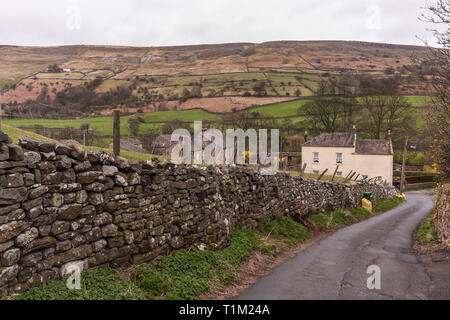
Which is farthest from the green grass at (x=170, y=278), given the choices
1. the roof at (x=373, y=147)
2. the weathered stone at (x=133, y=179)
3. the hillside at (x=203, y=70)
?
the roof at (x=373, y=147)

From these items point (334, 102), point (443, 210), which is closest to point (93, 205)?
point (443, 210)

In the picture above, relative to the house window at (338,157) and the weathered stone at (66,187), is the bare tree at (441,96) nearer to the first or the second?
the weathered stone at (66,187)

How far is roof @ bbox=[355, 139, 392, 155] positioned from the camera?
50844mm

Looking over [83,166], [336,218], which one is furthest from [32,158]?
[336,218]

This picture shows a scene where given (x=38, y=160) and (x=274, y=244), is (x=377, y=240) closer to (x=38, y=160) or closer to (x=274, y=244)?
(x=274, y=244)

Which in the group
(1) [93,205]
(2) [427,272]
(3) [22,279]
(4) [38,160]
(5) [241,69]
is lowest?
(2) [427,272]

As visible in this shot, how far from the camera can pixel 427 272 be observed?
9.12 metres

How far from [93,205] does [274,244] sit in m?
7.01

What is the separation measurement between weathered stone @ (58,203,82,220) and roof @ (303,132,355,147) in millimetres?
49703

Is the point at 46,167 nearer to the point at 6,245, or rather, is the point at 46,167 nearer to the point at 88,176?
the point at 88,176

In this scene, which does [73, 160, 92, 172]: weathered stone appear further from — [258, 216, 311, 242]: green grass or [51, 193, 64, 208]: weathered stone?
[258, 216, 311, 242]: green grass

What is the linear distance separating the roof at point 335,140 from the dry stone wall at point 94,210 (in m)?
43.9

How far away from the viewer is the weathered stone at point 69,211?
5582mm

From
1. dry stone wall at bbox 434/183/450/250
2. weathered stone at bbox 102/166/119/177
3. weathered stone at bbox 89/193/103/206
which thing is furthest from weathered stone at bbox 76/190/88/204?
dry stone wall at bbox 434/183/450/250
